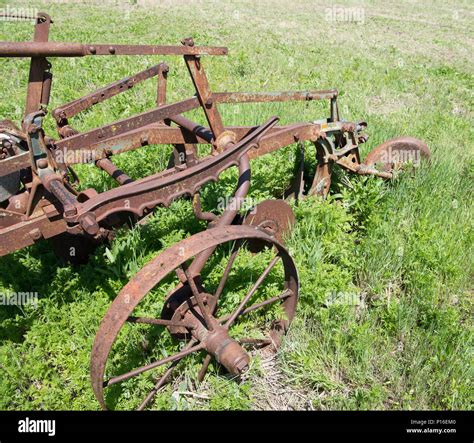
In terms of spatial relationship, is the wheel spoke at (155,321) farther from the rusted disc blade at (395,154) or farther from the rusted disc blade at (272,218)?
the rusted disc blade at (395,154)

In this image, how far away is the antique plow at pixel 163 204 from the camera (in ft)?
7.21

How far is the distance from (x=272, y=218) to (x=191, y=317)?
127cm

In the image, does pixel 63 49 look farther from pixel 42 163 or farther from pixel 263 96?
pixel 263 96

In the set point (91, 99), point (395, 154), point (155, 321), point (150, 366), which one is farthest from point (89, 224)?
point (395, 154)

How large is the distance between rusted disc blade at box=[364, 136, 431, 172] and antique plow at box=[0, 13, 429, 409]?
0.62 meters

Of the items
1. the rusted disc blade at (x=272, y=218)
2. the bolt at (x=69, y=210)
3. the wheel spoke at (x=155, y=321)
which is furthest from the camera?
the rusted disc blade at (x=272, y=218)

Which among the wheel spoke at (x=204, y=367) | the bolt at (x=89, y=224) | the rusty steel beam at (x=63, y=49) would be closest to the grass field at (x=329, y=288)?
the wheel spoke at (x=204, y=367)

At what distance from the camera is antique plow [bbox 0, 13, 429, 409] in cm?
220

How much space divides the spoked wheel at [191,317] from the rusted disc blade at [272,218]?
19 centimetres

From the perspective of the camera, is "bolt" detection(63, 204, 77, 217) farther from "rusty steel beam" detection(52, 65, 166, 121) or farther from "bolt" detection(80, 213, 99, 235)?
"rusty steel beam" detection(52, 65, 166, 121)

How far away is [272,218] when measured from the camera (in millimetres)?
3508
